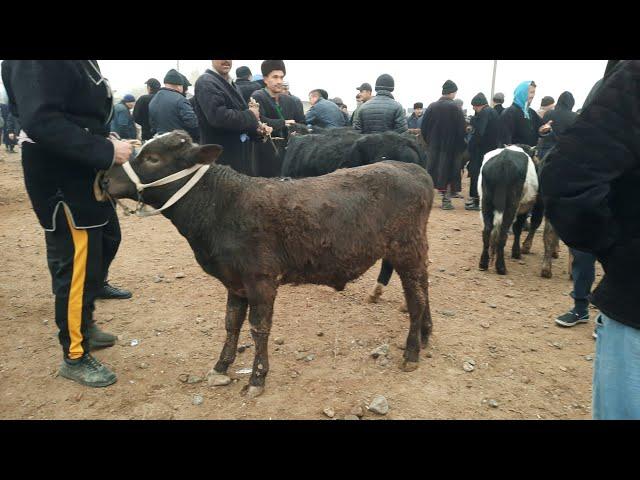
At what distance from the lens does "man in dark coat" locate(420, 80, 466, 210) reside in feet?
32.5

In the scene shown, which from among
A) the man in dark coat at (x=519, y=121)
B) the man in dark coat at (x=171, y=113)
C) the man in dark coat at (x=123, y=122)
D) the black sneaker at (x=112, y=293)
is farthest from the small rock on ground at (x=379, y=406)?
the man in dark coat at (x=123, y=122)

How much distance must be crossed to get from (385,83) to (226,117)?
3464 millimetres

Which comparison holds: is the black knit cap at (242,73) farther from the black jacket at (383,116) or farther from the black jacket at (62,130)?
the black jacket at (62,130)

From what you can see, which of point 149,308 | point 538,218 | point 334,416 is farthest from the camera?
point 538,218

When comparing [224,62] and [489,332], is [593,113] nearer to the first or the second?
[489,332]

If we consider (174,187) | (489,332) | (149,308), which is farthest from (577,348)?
(149,308)

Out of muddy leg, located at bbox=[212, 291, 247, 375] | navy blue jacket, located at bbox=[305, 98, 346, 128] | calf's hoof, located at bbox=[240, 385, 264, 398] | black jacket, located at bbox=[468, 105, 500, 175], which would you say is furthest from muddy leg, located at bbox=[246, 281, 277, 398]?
black jacket, located at bbox=[468, 105, 500, 175]

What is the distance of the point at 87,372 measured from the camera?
11.3ft

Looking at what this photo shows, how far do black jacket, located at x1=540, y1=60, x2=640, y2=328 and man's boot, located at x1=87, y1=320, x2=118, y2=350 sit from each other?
3981 millimetres

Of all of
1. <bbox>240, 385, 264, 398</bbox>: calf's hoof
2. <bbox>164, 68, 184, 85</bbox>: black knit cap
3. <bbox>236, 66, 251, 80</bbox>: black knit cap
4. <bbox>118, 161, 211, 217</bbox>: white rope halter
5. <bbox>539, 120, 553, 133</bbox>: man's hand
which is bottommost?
<bbox>240, 385, 264, 398</bbox>: calf's hoof

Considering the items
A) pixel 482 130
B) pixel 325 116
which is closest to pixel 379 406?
pixel 325 116

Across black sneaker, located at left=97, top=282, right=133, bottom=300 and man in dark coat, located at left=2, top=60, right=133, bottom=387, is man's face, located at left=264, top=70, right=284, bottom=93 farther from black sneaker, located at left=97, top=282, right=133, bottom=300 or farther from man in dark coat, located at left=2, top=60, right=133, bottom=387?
black sneaker, located at left=97, top=282, right=133, bottom=300

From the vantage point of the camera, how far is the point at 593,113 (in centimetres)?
149

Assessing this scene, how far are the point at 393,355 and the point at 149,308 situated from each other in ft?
9.36
